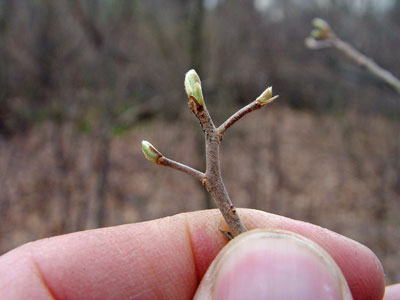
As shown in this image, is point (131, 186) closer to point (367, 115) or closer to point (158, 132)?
point (158, 132)

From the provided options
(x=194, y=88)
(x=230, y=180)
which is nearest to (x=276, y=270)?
(x=194, y=88)

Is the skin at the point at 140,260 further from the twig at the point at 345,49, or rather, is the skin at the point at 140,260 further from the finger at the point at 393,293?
the twig at the point at 345,49

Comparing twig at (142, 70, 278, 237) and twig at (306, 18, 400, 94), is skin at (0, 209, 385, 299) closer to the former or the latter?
twig at (142, 70, 278, 237)

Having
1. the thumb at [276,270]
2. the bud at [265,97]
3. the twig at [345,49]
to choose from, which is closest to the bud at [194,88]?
the bud at [265,97]

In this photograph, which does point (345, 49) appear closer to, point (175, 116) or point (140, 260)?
point (140, 260)

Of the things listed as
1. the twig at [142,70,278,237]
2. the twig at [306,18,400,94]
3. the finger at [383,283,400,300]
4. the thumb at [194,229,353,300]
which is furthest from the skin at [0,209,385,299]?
the twig at [306,18,400,94]

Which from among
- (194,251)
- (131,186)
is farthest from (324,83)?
(194,251)
